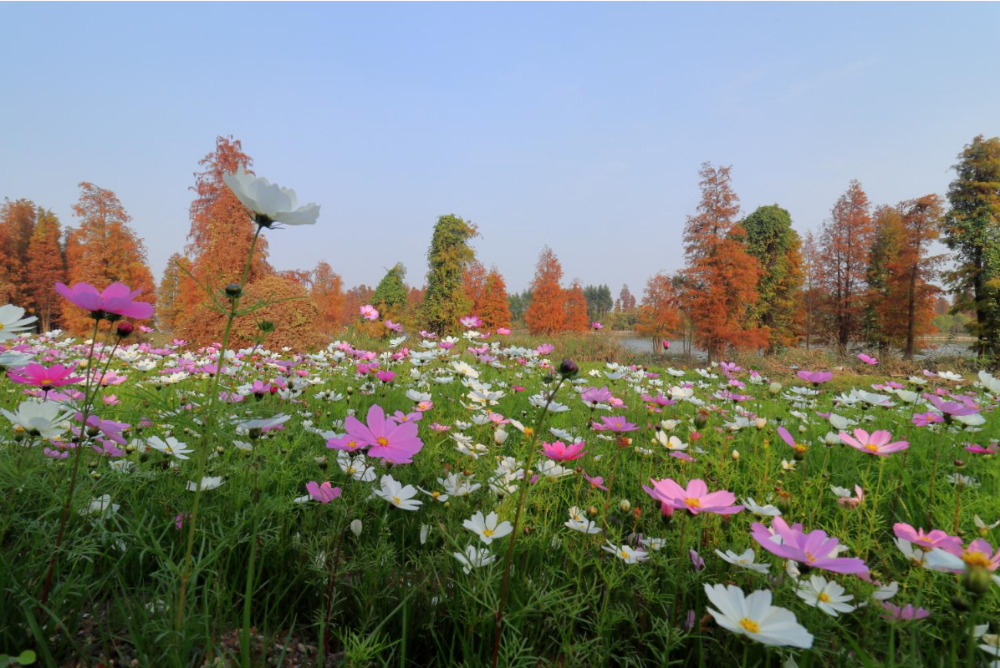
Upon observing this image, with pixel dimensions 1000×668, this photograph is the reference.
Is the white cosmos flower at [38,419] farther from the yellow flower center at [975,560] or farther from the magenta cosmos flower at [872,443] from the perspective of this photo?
the magenta cosmos flower at [872,443]

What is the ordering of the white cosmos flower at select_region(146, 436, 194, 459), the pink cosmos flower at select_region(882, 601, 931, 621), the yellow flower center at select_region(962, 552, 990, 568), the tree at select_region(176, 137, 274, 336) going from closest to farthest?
the yellow flower center at select_region(962, 552, 990, 568), the pink cosmos flower at select_region(882, 601, 931, 621), the white cosmos flower at select_region(146, 436, 194, 459), the tree at select_region(176, 137, 274, 336)

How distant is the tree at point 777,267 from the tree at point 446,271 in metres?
14.7

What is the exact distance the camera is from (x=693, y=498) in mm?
820

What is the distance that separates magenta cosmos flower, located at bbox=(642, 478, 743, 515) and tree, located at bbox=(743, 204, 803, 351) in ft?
80.8

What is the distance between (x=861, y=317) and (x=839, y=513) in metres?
22.6

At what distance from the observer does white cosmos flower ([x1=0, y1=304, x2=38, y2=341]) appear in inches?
33.6

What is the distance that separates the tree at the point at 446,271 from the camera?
20.5 metres

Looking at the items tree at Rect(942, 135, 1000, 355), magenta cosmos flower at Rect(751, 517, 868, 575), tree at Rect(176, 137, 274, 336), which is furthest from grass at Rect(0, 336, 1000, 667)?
tree at Rect(942, 135, 1000, 355)

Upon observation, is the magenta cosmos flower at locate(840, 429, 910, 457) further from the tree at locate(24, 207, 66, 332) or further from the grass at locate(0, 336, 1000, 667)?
the tree at locate(24, 207, 66, 332)

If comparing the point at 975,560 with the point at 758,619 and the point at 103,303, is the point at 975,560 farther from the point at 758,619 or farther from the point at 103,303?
the point at 103,303

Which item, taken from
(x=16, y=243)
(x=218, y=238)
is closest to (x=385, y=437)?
(x=218, y=238)

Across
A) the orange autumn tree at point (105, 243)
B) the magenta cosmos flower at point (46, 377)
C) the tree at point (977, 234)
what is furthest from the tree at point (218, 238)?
the tree at point (977, 234)

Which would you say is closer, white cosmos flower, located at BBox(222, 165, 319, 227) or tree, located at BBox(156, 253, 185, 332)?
white cosmos flower, located at BBox(222, 165, 319, 227)

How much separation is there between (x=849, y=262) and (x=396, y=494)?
24.1m
